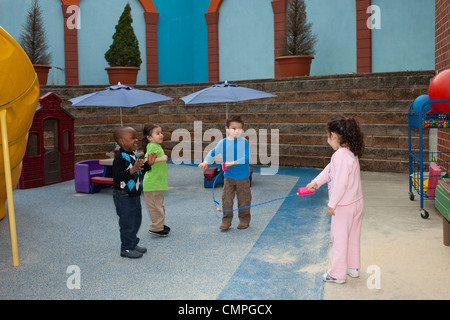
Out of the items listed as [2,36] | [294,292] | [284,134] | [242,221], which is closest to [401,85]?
[284,134]

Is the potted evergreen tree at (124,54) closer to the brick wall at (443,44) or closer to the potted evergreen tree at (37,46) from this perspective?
the potted evergreen tree at (37,46)

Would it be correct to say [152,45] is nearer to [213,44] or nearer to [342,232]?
[213,44]

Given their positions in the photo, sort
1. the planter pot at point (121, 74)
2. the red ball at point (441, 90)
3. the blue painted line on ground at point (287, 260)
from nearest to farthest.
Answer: the blue painted line on ground at point (287, 260), the red ball at point (441, 90), the planter pot at point (121, 74)

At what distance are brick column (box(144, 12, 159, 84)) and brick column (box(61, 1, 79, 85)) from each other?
2532 millimetres

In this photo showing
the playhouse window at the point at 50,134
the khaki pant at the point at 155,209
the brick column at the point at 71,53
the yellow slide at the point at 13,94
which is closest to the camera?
the yellow slide at the point at 13,94

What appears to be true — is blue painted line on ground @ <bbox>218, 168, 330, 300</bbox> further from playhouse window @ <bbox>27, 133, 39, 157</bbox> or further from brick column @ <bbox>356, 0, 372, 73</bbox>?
brick column @ <bbox>356, 0, 372, 73</bbox>

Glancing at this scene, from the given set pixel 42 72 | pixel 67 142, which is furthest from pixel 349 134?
pixel 42 72

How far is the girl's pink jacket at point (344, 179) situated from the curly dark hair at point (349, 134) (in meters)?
0.06

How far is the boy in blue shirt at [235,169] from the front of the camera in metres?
6.55

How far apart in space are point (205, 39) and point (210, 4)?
4.31ft

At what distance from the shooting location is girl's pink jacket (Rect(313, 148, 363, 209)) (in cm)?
439

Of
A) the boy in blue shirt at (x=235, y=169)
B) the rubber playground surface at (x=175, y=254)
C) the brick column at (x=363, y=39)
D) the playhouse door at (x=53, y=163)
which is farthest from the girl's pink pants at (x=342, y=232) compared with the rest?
the brick column at (x=363, y=39)

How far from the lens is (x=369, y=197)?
8.38 metres

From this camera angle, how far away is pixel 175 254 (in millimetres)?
5578
